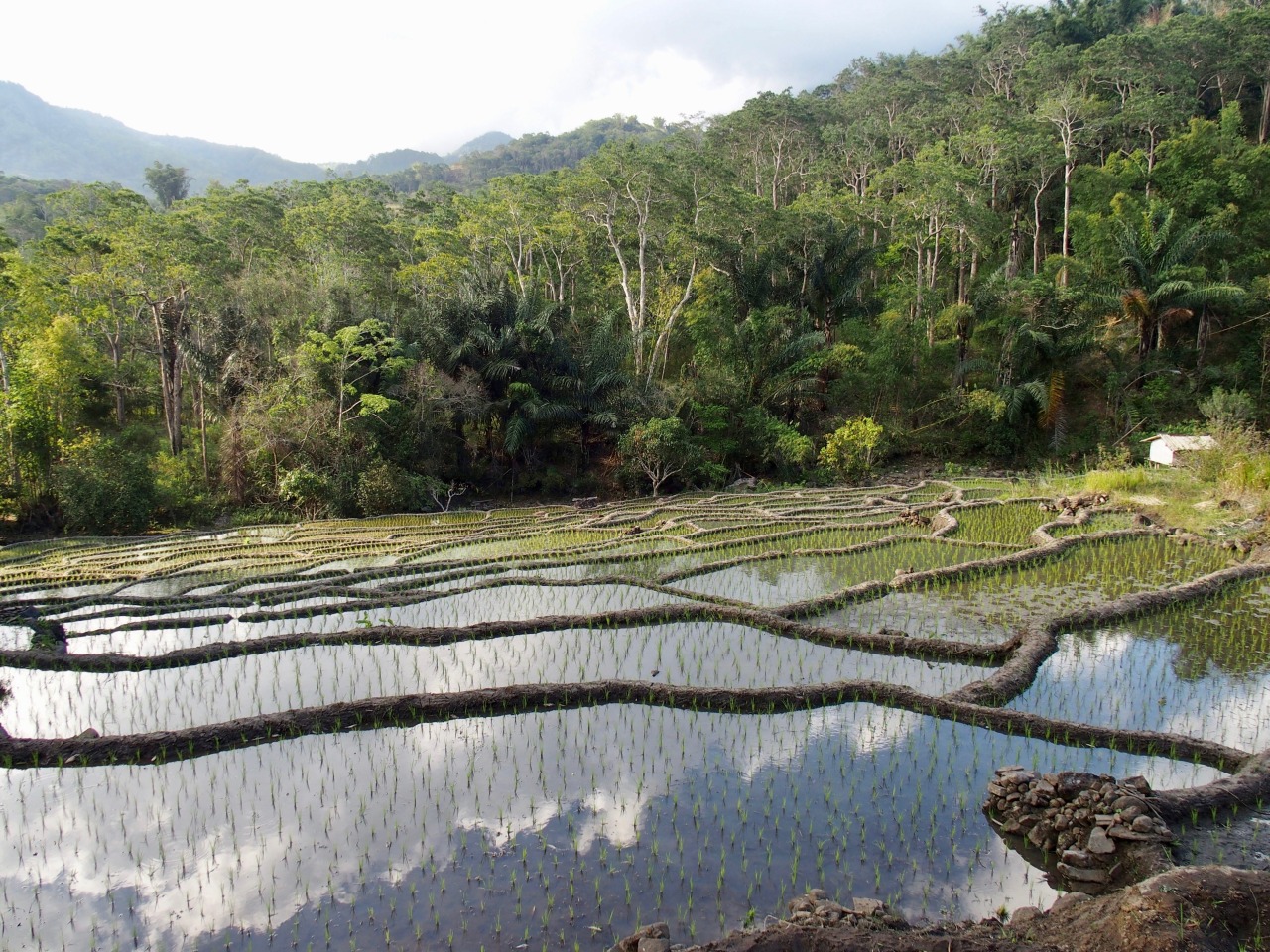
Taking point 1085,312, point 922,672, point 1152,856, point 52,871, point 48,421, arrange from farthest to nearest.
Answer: point 1085,312
point 48,421
point 922,672
point 52,871
point 1152,856

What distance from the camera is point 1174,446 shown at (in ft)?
53.7

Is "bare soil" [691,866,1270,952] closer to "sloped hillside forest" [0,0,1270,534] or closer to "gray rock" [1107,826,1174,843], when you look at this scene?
"gray rock" [1107,826,1174,843]

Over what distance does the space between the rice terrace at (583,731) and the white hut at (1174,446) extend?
4768 millimetres

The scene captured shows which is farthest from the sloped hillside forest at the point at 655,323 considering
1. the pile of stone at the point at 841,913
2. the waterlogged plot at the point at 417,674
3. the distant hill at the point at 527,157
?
the distant hill at the point at 527,157

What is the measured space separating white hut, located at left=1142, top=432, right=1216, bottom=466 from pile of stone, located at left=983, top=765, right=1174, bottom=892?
43.0 feet

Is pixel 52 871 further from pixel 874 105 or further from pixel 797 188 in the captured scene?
pixel 874 105

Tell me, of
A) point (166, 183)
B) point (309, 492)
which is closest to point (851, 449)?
point (309, 492)

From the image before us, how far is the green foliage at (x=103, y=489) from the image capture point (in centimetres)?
1611

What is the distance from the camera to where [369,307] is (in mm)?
20078

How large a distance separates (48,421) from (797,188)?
31366mm

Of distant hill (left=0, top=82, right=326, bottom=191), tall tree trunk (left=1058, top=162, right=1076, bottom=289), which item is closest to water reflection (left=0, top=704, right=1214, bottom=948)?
tall tree trunk (left=1058, top=162, right=1076, bottom=289)

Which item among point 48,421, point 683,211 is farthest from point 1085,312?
point 48,421

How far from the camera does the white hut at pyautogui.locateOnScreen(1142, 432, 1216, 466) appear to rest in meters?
15.3

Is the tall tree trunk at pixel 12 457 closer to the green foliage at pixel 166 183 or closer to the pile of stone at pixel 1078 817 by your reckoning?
the pile of stone at pixel 1078 817
